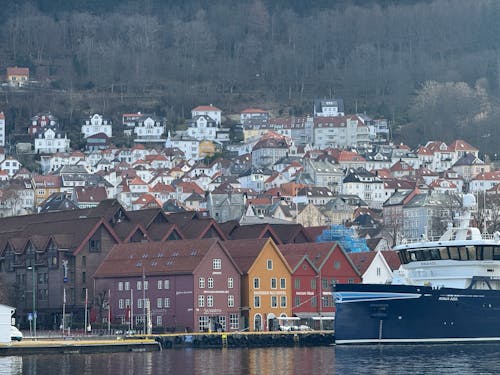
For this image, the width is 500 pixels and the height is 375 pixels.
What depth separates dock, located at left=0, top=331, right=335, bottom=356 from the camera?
9550cm

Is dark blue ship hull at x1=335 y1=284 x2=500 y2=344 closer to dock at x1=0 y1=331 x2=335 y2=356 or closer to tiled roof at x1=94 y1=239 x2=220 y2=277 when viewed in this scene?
dock at x1=0 y1=331 x2=335 y2=356

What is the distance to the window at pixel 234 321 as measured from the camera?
110812mm

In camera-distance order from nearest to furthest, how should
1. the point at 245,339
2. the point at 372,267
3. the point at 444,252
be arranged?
the point at 444,252 → the point at 245,339 → the point at 372,267

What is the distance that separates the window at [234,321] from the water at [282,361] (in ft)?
35.8

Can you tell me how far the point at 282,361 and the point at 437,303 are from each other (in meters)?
13.8

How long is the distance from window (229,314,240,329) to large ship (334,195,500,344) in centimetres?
1351

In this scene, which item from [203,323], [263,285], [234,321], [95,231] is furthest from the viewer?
[95,231]

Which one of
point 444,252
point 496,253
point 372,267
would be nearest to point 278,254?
point 372,267

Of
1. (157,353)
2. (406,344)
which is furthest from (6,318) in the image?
(406,344)

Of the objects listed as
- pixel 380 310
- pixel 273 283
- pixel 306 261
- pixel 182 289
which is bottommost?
pixel 380 310

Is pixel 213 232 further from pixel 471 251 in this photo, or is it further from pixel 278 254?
pixel 471 251

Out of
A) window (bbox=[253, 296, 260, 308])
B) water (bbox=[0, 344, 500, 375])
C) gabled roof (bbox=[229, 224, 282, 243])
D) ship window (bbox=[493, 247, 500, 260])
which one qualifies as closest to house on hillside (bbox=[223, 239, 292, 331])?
window (bbox=[253, 296, 260, 308])

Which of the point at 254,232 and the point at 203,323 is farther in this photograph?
the point at 254,232

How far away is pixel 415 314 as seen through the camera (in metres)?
97.1
